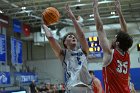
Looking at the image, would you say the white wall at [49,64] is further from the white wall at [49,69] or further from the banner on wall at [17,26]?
the banner on wall at [17,26]

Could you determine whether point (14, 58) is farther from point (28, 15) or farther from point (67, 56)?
point (67, 56)

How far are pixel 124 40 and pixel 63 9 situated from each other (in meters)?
14.2

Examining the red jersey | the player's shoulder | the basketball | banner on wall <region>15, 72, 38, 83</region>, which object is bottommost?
banner on wall <region>15, 72, 38, 83</region>

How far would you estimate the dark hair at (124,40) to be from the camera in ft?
10.5

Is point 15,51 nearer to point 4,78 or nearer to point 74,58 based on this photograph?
point 4,78

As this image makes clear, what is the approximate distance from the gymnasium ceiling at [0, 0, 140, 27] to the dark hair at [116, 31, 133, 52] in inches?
471

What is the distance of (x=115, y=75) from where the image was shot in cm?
325

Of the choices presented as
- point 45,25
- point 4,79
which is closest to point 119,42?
point 45,25

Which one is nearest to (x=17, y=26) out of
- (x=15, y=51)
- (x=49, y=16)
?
(x=15, y=51)

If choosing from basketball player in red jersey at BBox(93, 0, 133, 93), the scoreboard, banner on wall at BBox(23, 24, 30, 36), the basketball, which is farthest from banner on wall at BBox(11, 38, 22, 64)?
basketball player in red jersey at BBox(93, 0, 133, 93)

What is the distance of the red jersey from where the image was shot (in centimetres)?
324

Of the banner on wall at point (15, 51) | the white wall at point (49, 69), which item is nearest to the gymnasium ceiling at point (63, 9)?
the banner on wall at point (15, 51)

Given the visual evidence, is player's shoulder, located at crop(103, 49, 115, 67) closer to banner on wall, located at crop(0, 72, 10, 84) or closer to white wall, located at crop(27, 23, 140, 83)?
banner on wall, located at crop(0, 72, 10, 84)

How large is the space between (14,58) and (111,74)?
1442 cm
